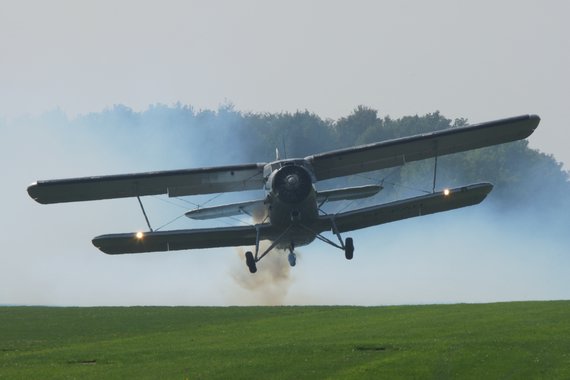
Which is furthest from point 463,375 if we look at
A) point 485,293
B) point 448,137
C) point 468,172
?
point 468,172

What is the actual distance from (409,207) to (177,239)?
6.87 meters

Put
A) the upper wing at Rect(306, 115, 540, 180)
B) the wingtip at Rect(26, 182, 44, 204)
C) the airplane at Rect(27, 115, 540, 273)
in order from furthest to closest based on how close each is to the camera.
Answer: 1. the upper wing at Rect(306, 115, 540, 180)
2. the wingtip at Rect(26, 182, 44, 204)
3. the airplane at Rect(27, 115, 540, 273)

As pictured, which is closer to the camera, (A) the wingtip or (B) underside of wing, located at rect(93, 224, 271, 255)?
(A) the wingtip

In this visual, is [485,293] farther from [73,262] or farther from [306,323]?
[306,323]

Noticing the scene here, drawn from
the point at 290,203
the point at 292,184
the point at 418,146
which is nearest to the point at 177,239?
the point at 290,203

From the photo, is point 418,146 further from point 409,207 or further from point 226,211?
point 226,211

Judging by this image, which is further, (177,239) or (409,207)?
(409,207)

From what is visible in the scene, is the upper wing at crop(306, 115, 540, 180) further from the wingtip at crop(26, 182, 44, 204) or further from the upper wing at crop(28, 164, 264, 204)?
the wingtip at crop(26, 182, 44, 204)

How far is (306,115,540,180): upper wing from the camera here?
3762cm

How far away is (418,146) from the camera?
38594 mm

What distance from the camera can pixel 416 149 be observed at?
38.8 metres

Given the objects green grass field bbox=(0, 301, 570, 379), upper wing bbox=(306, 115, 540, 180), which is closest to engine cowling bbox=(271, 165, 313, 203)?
upper wing bbox=(306, 115, 540, 180)

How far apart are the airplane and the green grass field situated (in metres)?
2.49

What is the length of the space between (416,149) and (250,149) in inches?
2343
